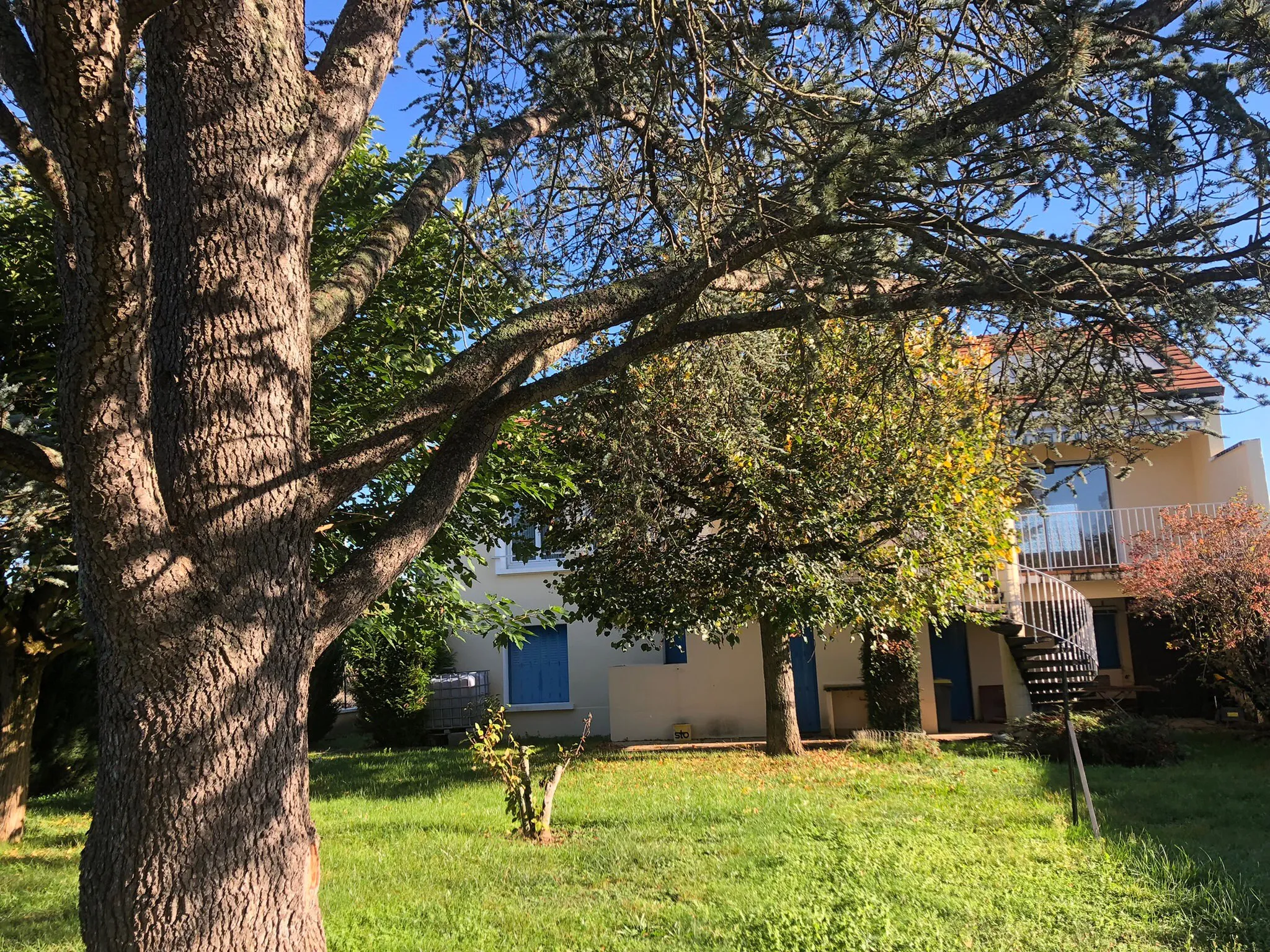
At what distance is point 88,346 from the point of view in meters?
2.98

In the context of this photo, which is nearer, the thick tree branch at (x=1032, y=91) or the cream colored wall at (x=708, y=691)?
the thick tree branch at (x=1032, y=91)

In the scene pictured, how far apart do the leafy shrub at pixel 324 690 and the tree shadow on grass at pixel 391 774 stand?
194cm

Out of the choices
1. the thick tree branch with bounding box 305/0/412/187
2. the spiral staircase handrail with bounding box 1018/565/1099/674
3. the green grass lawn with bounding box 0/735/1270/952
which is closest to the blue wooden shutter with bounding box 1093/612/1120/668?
the spiral staircase handrail with bounding box 1018/565/1099/674

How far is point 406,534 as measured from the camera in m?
4.06

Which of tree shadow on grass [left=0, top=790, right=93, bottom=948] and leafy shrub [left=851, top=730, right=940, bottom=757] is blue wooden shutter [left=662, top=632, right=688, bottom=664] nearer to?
leafy shrub [left=851, top=730, right=940, bottom=757]

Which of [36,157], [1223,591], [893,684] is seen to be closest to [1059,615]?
[1223,591]

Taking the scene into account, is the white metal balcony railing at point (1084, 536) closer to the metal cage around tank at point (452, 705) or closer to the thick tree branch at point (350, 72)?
the metal cage around tank at point (452, 705)

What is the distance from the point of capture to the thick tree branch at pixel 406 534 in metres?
3.78

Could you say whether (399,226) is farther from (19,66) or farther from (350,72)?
(19,66)

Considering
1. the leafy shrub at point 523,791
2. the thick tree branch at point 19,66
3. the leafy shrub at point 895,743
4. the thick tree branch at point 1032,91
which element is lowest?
the leafy shrub at point 895,743

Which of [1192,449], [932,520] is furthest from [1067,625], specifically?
[1192,449]

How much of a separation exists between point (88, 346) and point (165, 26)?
1.49 metres

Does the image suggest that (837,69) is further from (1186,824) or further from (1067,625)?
(1067,625)

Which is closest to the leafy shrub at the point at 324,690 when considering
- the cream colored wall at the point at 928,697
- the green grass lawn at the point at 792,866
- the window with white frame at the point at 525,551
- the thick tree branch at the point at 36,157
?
the window with white frame at the point at 525,551
